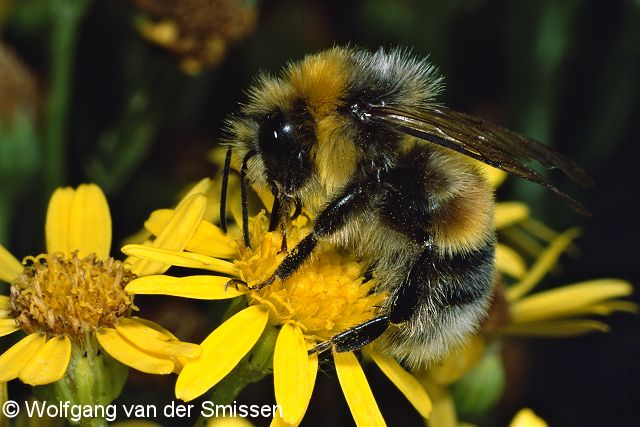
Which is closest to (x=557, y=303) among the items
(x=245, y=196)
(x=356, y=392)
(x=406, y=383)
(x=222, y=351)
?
(x=406, y=383)

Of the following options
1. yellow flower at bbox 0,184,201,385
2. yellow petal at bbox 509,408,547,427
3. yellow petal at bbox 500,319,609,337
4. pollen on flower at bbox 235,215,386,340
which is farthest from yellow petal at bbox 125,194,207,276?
yellow petal at bbox 500,319,609,337

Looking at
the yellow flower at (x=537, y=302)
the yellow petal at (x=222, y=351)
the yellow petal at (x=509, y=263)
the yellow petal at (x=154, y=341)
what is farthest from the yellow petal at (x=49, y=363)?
the yellow petal at (x=509, y=263)

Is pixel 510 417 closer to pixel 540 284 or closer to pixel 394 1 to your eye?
pixel 540 284

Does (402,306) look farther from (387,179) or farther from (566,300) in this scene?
(566,300)

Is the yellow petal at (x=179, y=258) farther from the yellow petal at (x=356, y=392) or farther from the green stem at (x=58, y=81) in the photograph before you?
the green stem at (x=58, y=81)

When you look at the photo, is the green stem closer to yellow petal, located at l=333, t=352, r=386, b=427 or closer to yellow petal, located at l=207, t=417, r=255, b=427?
yellow petal, located at l=333, t=352, r=386, b=427
